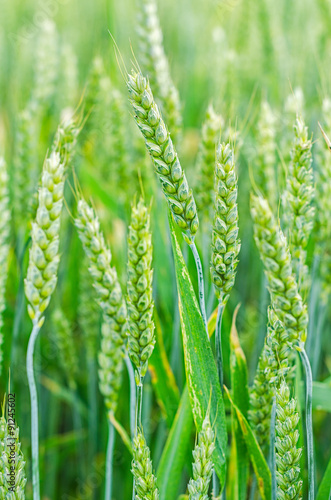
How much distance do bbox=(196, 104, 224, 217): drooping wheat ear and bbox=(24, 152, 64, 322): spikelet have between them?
0.34 m

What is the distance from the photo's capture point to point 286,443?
63 cm

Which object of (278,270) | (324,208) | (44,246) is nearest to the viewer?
(278,270)

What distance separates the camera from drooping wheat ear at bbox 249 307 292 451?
0.65 meters

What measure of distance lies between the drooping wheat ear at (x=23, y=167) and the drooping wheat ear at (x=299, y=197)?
60 cm

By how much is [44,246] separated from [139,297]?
144 millimetres

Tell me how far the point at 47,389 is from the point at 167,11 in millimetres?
2658

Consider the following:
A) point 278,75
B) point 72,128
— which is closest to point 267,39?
point 278,75

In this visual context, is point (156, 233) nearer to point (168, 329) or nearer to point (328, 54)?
point (168, 329)

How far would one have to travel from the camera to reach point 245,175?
5.38 ft

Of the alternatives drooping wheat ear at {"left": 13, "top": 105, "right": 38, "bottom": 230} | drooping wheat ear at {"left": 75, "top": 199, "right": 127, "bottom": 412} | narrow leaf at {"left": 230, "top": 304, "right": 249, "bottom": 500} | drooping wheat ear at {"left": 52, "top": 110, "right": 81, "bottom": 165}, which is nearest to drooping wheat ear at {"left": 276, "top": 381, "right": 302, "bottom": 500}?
narrow leaf at {"left": 230, "top": 304, "right": 249, "bottom": 500}

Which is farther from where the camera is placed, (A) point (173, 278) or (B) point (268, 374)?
(A) point (173, 278)

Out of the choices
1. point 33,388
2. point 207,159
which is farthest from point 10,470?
point 207,159

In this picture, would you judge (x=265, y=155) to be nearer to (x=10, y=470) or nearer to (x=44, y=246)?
(x=44, y=246)

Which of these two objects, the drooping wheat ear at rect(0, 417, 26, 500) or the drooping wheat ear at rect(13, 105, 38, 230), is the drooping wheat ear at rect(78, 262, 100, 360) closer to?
the drooping wheat ear at rect(13, 105, 38, 230)
